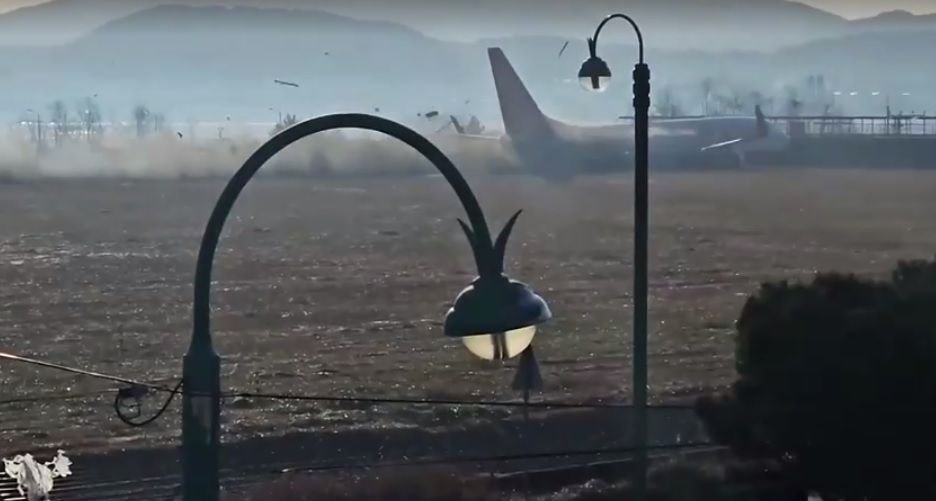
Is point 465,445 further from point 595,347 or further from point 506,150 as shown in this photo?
point 506,150

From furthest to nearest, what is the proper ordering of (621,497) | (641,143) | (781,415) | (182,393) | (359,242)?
(359,242) < (621,497) < (781,415) < (641,143) < (182,393)

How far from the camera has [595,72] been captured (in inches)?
166

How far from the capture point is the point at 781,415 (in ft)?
15.2

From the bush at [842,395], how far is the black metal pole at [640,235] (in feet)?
2.11

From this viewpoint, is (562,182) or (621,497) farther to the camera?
(562,182)

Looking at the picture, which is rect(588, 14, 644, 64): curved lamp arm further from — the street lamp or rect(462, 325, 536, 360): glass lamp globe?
rect(462, 325, 536, 360): glass lamp globe

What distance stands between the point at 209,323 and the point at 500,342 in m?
0.66

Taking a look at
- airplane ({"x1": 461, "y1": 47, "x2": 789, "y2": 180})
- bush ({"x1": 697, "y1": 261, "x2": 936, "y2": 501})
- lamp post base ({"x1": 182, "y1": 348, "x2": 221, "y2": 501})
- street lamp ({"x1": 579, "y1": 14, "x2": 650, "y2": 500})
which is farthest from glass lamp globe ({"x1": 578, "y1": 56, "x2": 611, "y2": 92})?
airplane ({"x1": 461, "y1": 47, "x2": 789, "y2": 180})

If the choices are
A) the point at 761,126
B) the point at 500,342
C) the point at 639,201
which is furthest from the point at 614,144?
the point at 500,342

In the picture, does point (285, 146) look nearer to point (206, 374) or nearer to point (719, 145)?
point (206, 374)

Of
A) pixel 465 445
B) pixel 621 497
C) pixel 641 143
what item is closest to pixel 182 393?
pixel 641 143

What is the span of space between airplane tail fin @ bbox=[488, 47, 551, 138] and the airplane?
20 millimetres

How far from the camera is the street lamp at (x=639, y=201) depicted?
4082mm

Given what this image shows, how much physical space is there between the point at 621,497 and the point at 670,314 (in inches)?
170
